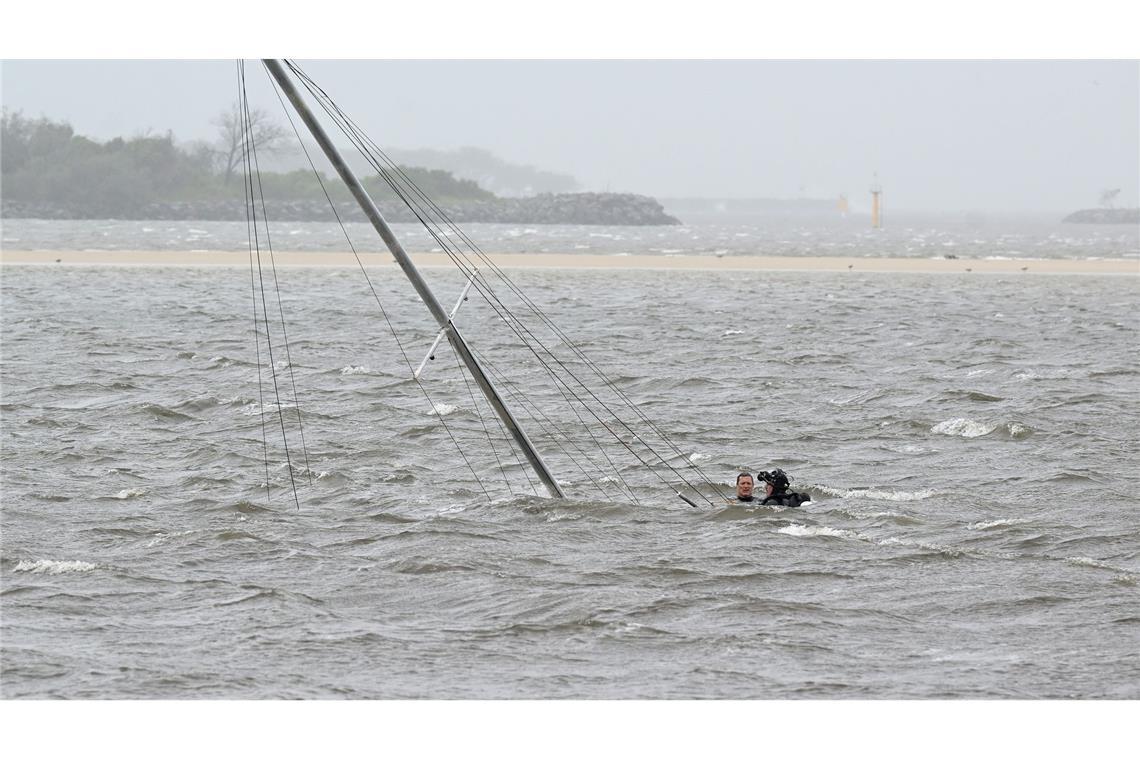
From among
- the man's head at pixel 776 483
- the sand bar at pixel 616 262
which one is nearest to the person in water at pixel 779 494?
the man's head at pixel 776 483

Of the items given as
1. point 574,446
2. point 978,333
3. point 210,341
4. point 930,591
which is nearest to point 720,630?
point 930,591

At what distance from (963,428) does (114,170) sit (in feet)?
499

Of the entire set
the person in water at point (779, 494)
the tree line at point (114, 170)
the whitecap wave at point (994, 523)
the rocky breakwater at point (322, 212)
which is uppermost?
the tree line at point (114, 170)

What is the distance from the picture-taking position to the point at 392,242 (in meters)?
20.8

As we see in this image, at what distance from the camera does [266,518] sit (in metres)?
23.8

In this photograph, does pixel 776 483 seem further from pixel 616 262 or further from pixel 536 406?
pixel 616 262

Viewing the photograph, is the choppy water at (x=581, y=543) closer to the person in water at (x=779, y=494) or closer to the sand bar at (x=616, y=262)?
the person in water at (x=779, y=494)

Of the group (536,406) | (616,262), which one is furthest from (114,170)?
(536,406)

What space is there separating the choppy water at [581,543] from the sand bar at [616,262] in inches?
1801

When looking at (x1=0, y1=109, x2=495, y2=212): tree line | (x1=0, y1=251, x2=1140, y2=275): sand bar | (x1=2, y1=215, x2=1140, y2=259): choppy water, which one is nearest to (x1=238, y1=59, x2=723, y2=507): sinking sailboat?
(x1=0, y1=251, x2=1140, y2=275): sand bar

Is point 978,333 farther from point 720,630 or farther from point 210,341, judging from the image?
point 720,630

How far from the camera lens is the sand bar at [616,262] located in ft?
293

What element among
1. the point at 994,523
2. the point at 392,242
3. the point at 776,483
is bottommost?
the point at 994,523

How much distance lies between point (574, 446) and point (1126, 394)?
49.2 ft
